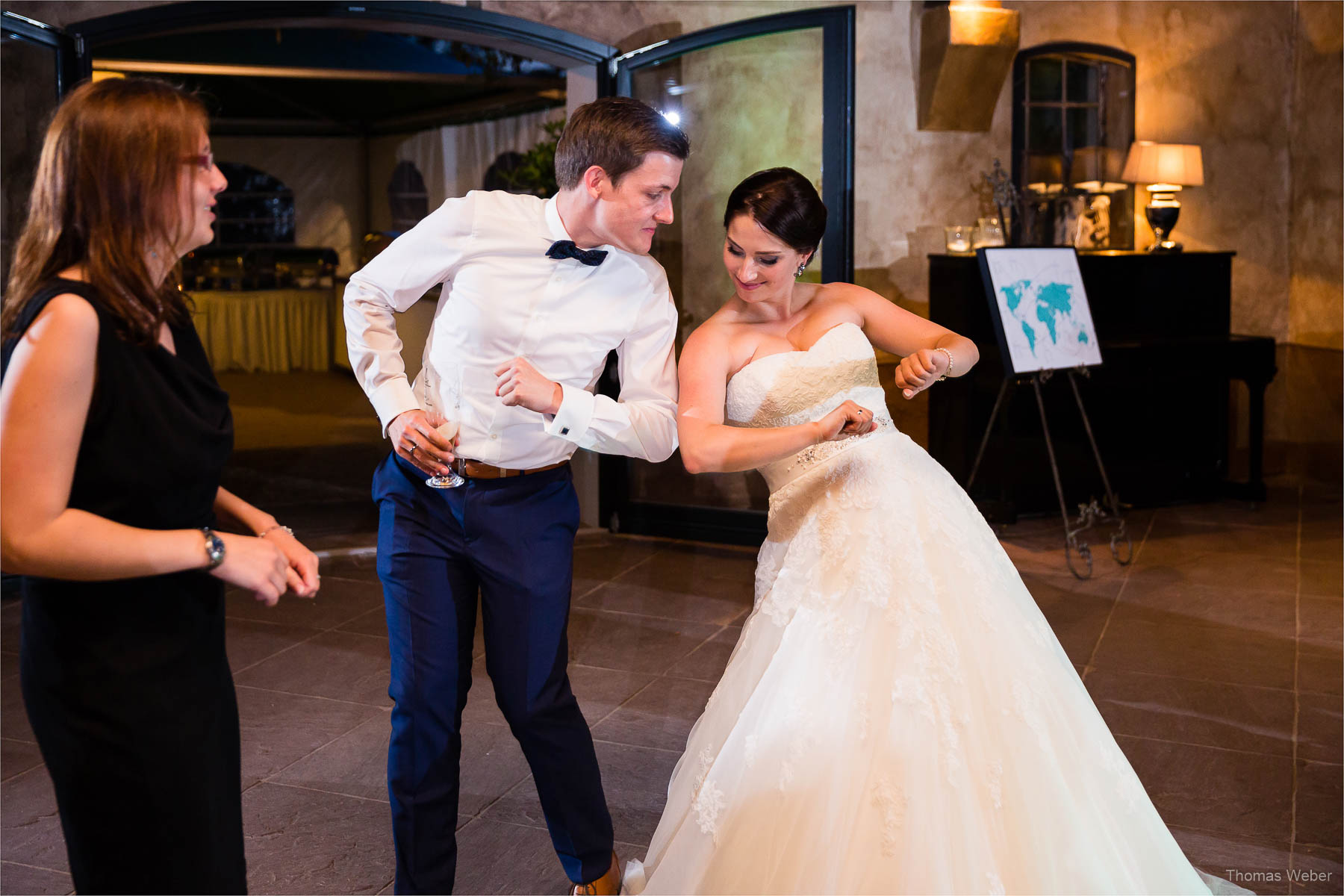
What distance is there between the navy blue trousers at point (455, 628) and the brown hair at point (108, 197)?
969mm

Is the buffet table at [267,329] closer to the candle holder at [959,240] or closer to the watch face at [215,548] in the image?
the candle holder at [959,240]

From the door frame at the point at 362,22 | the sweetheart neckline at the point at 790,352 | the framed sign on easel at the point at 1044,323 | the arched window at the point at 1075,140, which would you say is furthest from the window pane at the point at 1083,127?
the sweetheart neckline at the point at 790,352

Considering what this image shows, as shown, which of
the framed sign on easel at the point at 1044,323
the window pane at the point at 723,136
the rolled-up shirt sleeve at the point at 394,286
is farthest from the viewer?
the window pane at the point at 723,136

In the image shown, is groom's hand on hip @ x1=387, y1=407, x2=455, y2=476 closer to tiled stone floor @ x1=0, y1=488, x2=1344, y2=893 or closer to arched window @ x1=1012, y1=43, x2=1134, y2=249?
tiled stone floor @ x1=0, y1=488, x2=1344, y2=893

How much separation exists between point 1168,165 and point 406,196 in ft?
34.6

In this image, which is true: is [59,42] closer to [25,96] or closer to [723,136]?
[25,96]

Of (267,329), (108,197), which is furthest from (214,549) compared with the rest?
(267,329)

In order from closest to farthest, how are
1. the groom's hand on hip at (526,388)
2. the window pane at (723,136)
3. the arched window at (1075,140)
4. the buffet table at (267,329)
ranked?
the groom's hand on hip at (526,388), the window pane at (723,136), the arched window at (1075,140), the buffet table at (267,329)

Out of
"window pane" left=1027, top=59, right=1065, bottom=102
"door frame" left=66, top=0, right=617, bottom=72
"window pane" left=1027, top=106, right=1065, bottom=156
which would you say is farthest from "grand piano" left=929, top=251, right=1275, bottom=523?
"door frame" left=66, top=0, right=617, bottom=72

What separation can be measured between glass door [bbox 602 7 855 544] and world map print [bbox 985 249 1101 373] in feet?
2.45

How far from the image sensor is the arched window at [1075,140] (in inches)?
272

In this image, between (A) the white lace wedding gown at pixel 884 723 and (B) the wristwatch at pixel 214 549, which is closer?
(B) the wristwatch at pixel 214 549

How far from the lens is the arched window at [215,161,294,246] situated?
1517 cm

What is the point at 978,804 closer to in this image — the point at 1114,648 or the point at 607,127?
the point at 607,127
